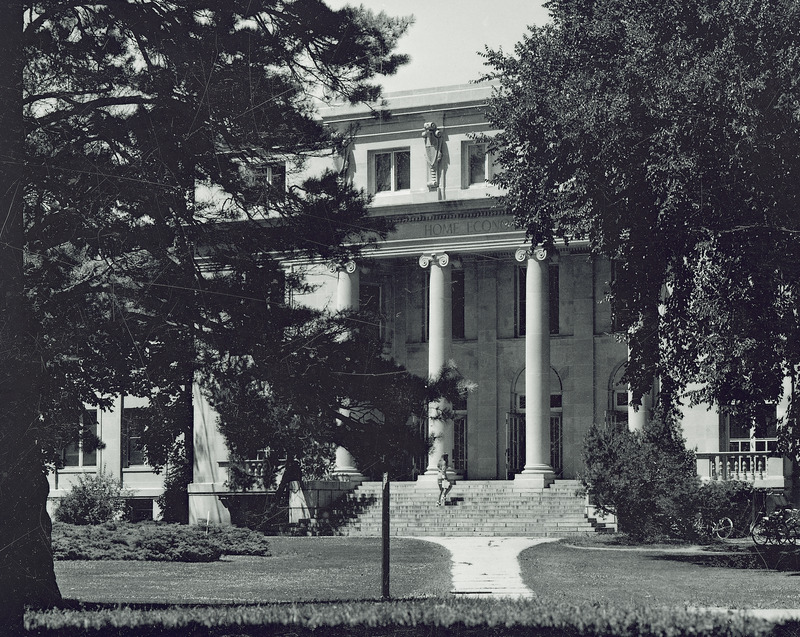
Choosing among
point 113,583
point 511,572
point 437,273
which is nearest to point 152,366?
point 113,583

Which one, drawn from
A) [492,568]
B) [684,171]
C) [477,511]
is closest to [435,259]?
[477,511]

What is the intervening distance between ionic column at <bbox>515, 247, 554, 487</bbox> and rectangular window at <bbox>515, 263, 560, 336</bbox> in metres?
4.66

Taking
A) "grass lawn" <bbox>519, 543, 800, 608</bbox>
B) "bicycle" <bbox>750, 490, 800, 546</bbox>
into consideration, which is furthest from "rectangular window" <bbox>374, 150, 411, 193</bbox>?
"bicycle" <bbox>750, 490, 800, 546</bbox>

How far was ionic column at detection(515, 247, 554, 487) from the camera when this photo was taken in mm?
46094

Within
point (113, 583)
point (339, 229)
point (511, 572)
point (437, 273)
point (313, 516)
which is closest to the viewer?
point (339, 229)

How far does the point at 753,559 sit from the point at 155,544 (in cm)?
1304

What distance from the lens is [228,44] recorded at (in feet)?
56.4

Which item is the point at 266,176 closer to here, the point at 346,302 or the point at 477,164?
the point at 346,302

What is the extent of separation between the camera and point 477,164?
48.6 metres

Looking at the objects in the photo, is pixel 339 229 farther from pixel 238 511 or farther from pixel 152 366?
pixel 238 511

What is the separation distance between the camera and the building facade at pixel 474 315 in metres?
46.6

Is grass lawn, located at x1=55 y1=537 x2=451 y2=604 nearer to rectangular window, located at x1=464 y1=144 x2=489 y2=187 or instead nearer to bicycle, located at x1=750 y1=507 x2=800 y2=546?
bicycle, located at x1=750 y1=507 x2=800 y2=546

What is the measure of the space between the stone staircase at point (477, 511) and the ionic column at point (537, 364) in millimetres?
1302

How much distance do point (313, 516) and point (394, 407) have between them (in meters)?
27.4
